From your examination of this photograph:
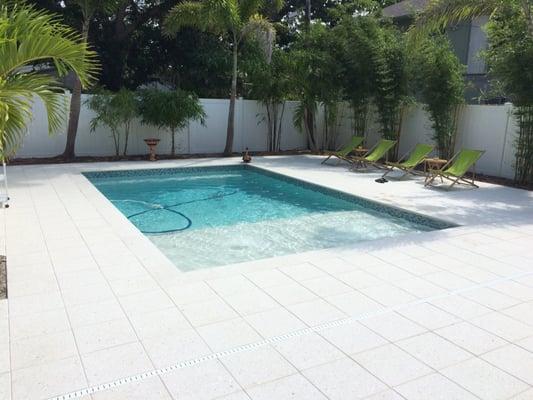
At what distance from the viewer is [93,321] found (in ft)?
11.0

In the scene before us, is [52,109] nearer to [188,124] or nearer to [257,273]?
[257,273]

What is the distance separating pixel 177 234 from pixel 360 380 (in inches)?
175

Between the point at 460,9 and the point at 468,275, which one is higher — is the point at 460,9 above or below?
above

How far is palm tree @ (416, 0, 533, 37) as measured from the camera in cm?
875

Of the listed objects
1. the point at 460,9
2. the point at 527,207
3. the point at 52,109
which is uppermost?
the point at 460,9

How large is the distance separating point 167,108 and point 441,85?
6.84 m

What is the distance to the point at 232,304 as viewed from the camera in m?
3.71

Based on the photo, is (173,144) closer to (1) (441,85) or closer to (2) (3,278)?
(1) (441,85)

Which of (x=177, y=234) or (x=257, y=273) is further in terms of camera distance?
(x=177, y=234)

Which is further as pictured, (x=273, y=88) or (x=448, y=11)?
(x=273, y=88)

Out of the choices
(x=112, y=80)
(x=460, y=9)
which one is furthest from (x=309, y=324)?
(x=112, y=80)

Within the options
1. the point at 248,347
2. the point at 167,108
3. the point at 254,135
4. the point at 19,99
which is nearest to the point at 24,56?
the point at 19,99

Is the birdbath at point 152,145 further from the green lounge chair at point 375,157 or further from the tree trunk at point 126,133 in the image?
the green lounge chair at point 375,157

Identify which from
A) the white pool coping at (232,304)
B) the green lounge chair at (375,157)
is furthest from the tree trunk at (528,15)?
the white pool coping at (232,304)
